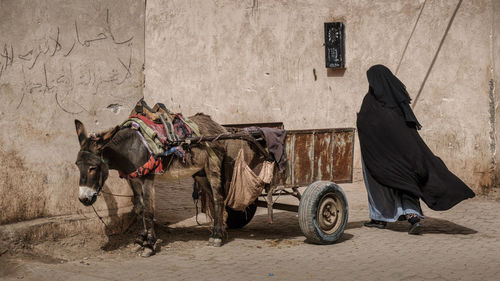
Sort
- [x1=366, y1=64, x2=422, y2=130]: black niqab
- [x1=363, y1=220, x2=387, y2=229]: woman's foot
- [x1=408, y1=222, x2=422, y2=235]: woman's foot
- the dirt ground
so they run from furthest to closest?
1. [x1=363, y1=220, x2=387, y2=229]: woman's foot
2. [x1=366, y1=64, x2=422, y2=130]: black niqab
3. [x1=408, y1=222, x2=422, y2=235]: woman's foot
4. the dirt ground

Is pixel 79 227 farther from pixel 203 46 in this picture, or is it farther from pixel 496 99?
pixel 496 99

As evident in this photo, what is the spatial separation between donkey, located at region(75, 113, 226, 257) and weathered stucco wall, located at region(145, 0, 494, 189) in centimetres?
462

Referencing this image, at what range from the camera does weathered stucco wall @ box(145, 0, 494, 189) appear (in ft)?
34.7

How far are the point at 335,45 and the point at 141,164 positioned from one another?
19.5ft

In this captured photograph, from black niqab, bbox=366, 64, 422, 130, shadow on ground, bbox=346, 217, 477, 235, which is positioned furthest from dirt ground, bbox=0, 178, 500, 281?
black niqab, bbox=366, 64, 422, 130

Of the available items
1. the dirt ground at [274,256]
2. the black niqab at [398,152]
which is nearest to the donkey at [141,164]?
the dirt ground at [274,256]

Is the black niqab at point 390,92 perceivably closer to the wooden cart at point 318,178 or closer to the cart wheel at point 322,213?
the wooden cart at point 318,178

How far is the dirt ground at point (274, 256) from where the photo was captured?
18.4 ft

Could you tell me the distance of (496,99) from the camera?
10453 millimetres

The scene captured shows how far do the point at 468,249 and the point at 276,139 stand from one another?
236 cm

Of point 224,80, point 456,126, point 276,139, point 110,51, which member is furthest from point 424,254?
point 224,80

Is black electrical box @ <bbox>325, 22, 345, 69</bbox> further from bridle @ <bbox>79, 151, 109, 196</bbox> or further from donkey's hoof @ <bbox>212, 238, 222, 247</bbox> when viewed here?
bridle @ <bbox>79, 151, 109, 196</bbox>

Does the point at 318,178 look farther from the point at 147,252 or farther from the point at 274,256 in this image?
the point at 147,252

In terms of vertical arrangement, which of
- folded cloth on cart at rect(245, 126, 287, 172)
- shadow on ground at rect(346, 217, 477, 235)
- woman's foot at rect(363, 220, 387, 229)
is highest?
folded cloth on cart at rect(245, 126, 287, 172)
